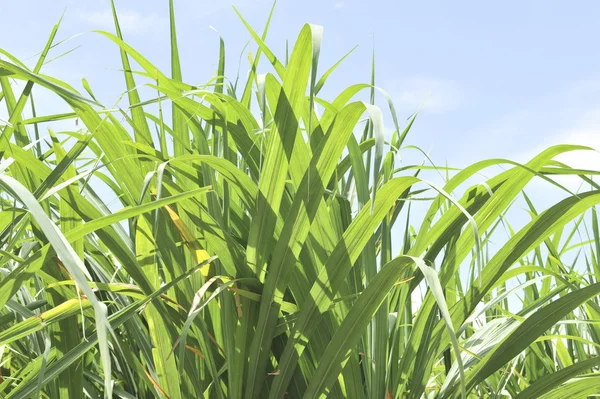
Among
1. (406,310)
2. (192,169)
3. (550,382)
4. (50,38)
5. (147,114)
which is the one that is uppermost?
(50,38)

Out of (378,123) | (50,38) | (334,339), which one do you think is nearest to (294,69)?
(378,123)

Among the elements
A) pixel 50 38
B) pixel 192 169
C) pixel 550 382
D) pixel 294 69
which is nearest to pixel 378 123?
pixel 294 69

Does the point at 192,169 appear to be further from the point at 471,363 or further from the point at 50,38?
the point at 471,363

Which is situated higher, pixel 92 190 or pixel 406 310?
pixel 92 190

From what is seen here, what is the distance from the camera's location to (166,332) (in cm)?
73

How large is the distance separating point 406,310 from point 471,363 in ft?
0.35

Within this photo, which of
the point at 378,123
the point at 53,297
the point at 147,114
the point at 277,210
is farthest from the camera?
the point at 147,114

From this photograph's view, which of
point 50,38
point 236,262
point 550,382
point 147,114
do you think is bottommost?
point 550,382

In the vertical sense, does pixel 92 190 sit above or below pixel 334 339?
above

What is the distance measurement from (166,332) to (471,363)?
1.30 feet

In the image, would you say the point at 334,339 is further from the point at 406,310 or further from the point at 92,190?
the point at 92,190

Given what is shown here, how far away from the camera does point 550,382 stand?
0.75 metres

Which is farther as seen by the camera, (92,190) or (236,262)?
(92,190)

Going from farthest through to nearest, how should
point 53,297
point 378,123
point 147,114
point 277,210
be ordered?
point 147,114 < point 53,297 < point 277,210 < point 378,123
